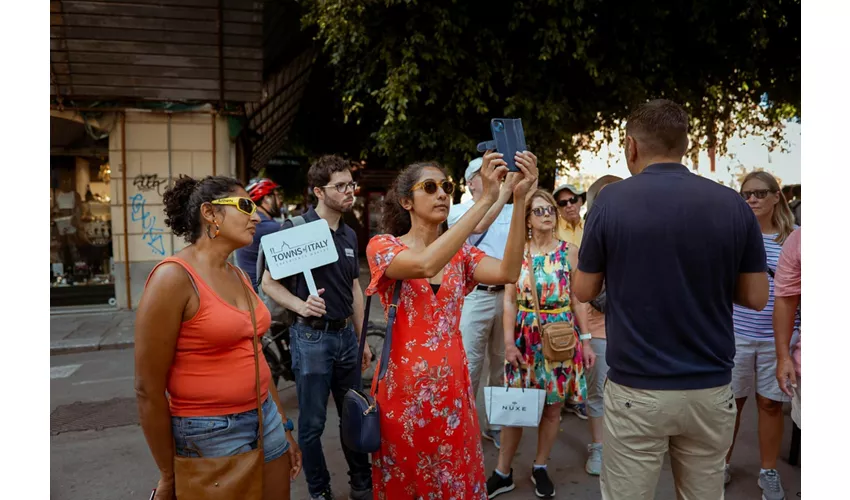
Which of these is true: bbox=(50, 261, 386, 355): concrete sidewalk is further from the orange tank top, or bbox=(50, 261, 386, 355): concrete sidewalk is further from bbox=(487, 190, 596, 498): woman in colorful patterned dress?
the orange tank top

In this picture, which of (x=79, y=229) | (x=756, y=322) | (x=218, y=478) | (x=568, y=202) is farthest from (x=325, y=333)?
(x=79, y=229)

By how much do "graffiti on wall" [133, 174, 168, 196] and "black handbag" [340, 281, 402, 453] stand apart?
908cm

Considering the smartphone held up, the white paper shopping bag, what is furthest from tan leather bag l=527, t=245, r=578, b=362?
the smartphone held up

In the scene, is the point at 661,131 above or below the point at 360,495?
above

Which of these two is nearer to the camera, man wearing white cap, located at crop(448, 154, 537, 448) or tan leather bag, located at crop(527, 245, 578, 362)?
tan leather bag, located at crop(527, 245, 578, 362)

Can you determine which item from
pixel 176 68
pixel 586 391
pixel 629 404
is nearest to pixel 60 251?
pixel 176 68

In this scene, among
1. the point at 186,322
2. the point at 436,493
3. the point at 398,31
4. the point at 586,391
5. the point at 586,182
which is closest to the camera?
the point at 186,322

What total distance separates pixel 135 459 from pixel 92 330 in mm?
5410

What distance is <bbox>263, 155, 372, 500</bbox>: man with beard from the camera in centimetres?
349

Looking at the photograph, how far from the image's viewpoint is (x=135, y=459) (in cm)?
449

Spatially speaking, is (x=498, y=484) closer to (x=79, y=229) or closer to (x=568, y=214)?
(x=568, y=214)

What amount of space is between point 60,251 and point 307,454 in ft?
30.8

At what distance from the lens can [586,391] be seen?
3.88 m

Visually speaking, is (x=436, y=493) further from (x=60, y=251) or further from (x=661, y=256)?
(x=60, y=251)
